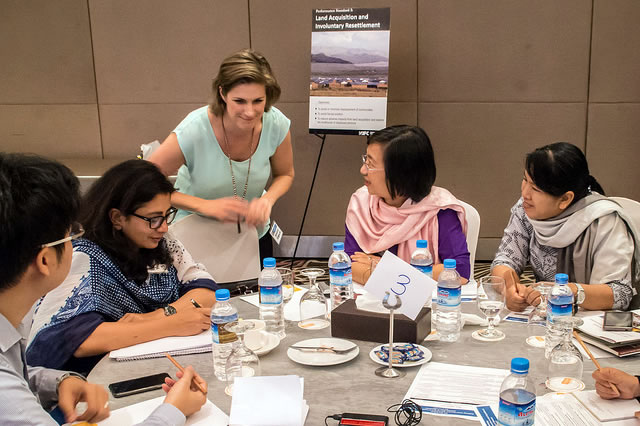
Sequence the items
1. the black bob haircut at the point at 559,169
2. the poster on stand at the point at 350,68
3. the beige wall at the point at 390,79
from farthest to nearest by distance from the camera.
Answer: the beige wall at the point at 390,79
the poster on stand at the point at 350,68
the black bob haircut at the point at 559,169

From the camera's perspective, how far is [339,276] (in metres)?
1.94

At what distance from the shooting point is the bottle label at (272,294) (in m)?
1.80

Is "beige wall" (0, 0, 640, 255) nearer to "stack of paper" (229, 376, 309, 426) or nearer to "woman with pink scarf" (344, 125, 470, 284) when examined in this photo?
"woman with pink scarf" (344, 125, 470, 284)

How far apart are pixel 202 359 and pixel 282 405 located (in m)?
0.44

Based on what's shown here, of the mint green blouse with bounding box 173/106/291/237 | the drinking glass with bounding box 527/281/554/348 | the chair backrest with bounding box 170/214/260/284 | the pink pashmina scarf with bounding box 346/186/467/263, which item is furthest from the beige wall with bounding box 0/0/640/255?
the drinking glass with bounding box 527/281/554/348

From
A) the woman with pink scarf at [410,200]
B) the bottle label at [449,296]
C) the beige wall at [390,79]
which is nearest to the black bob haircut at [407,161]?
the woman with pink scarf at [410,200]

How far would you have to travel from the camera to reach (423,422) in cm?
125

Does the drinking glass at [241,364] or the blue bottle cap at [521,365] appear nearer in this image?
the blue bottle cap at [521,365]

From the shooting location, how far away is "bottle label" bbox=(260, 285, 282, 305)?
1802mm

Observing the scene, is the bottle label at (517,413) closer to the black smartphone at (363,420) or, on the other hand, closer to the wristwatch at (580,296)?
the black smartphone at (363,420)

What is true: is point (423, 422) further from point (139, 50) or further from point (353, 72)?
point (139, 50)

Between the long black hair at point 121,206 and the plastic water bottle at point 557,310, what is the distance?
1309mm

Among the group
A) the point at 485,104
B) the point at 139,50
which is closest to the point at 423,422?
the point at 485,104

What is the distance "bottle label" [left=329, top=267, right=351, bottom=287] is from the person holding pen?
2.39 ft
